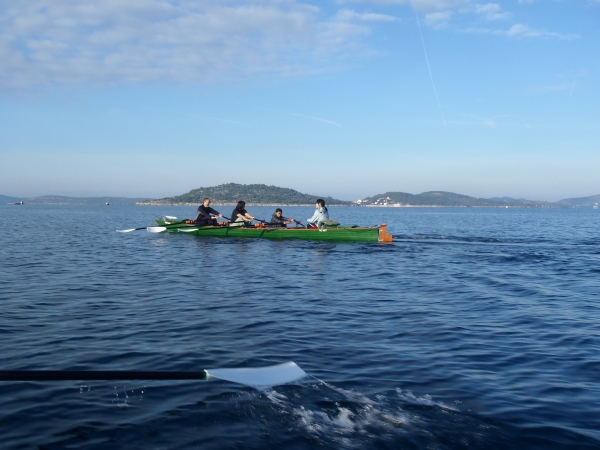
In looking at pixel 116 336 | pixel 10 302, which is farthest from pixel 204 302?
pixel 10 302

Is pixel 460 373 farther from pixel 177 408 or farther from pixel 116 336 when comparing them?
pixel 116 336

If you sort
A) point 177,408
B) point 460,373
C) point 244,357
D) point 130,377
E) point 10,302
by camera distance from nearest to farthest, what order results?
1. point 130,377
2. point 177,408
3. point 460,373
4. point 244,357
5. point 10,302

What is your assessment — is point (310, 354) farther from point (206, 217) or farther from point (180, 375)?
point (206, 217)

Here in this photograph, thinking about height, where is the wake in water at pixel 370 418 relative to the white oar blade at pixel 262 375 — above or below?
below

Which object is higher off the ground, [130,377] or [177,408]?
[130,377]

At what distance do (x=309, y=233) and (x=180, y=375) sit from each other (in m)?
23.1

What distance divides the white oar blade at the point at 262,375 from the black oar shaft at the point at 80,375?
0.50m

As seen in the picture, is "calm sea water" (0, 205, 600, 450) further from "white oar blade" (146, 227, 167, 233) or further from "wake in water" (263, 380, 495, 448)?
"white oar blade" (146, 227, 167, 233)

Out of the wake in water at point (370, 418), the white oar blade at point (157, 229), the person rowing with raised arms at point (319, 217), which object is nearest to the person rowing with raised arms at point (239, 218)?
the person rowing with raised arms at point (319, 217)

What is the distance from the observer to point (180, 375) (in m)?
6.08

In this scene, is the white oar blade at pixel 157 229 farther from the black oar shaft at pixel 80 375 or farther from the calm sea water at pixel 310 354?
the black oar shaft at pixel 80 375

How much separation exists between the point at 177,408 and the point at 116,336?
3.62 metres

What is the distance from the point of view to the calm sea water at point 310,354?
19.0 ft

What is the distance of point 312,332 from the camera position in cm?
1009
